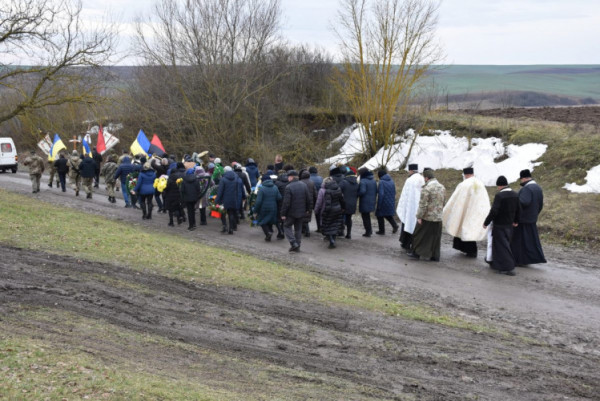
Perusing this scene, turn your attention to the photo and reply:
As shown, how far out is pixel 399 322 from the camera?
29.7 ft

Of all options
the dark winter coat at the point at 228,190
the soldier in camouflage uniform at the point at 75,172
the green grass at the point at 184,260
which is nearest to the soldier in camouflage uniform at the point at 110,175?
the soldier in camouflage uniform at the point at 75,172

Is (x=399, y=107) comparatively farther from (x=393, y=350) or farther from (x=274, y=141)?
(x=393, y=350)

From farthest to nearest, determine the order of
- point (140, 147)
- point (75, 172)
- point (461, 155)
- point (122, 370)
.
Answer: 1. point (461, 155)
2. point (140, 147)
3. point (75, 172)
4. point (122, 370)

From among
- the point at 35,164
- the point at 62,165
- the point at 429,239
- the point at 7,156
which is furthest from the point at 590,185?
the point at 7,156

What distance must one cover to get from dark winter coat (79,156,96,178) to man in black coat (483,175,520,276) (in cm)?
1476

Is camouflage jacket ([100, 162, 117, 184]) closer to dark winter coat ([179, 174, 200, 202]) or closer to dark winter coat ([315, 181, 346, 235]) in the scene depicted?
dark winter coat ([179, 174, 200, 202])

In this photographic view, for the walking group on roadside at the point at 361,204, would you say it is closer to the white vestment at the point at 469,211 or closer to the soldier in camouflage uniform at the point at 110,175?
the white vestment at the point at 469,211

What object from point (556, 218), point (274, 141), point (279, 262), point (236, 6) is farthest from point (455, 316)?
point (236, 6)

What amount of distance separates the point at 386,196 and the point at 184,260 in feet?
20.7

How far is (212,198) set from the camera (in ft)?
56.9

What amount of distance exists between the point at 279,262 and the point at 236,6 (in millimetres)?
21718

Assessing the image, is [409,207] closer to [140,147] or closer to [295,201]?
[295,201]

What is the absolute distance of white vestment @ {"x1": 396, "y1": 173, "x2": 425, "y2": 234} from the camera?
14367 millimetres

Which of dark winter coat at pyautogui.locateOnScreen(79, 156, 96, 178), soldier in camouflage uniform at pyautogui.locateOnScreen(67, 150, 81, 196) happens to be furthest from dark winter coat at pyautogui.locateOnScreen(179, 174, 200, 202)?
soldier in camouflage uniform at pyautogui.locateOnScreen(67, 150, 81, 196)
